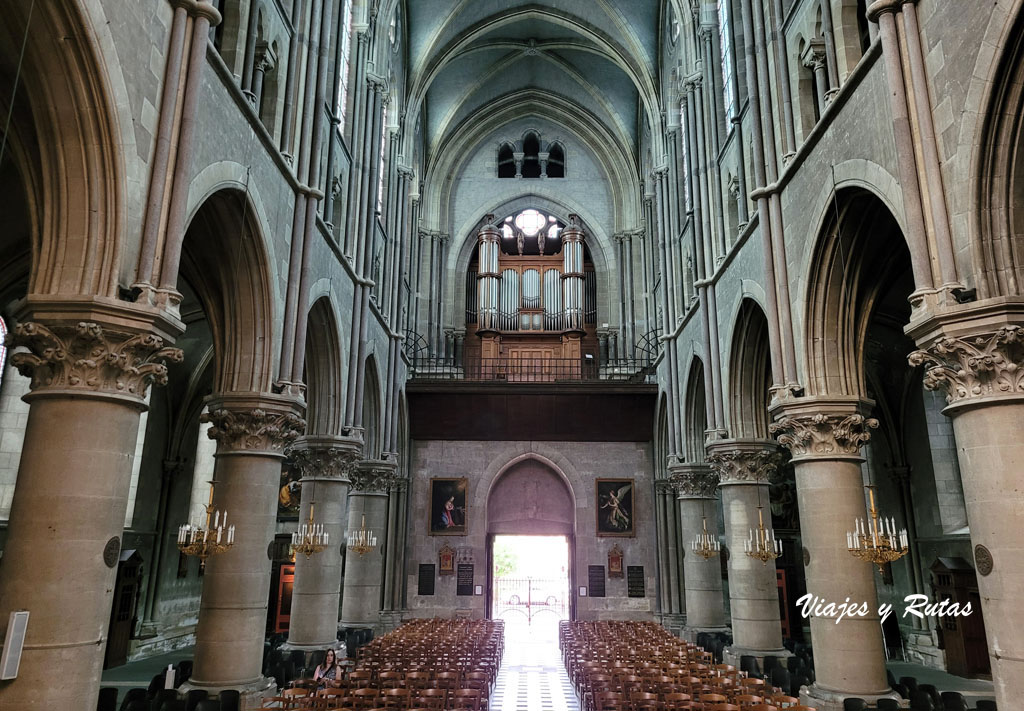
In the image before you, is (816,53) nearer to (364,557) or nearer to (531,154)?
(364,557)

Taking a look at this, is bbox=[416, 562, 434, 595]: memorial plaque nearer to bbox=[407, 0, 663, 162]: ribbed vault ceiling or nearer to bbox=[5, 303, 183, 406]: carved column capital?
bbox=[407, 0, 663, 162]: ribbed vault ceiling

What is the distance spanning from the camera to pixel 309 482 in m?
17.0

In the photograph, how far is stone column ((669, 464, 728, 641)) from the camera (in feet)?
69.9

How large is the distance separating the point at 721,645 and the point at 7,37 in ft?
Result: 59.2

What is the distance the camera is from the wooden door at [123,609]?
1959 cm

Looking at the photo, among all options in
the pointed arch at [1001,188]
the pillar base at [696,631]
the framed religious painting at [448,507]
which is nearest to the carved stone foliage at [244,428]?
the pointed arch at [1001,188]

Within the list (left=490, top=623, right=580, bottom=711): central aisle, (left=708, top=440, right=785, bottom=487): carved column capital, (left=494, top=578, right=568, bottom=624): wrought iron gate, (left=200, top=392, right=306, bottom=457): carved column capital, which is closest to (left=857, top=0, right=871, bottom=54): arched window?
(left=708, top=440, right=785, bottom=487): carved column capital

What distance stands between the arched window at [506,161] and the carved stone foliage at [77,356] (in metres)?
29.9

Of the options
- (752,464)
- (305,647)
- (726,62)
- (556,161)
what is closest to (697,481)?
(752,464)

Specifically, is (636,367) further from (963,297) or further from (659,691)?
(963,297)

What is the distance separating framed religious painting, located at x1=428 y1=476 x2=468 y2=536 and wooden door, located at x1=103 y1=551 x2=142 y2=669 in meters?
Result: 10.2

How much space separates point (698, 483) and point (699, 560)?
2215 mm

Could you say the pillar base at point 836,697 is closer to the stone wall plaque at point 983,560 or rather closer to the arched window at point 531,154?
the stone wall plaque at point 983,560

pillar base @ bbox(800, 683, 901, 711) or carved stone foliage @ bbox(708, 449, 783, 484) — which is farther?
carved stone foliage @ bbox(708, 449, 783, 484)
